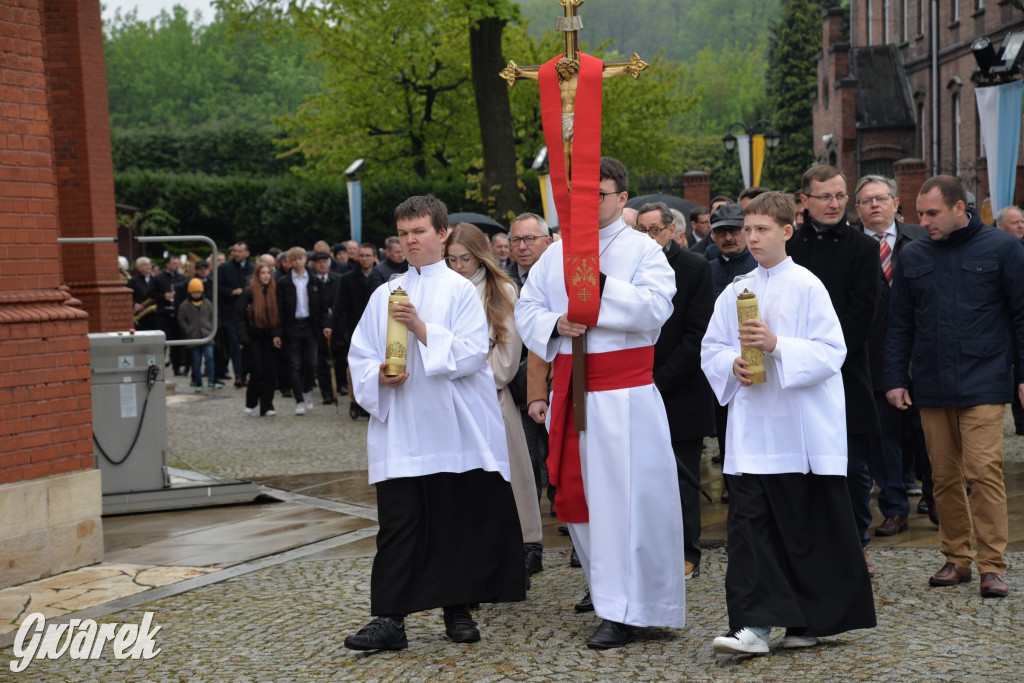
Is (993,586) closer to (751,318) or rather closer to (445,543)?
(751,318)

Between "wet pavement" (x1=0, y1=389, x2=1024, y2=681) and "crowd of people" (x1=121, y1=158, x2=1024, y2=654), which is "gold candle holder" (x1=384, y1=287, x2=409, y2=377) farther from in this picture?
"wet pavement" (x1=0, y1=389, x2=1024, y2=681)

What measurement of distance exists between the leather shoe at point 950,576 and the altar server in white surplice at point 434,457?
2.12 m

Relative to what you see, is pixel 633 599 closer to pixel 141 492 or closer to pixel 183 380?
pixel 141 492

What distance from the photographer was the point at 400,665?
507 cm

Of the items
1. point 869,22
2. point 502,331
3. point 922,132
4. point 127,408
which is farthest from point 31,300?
point 869,22

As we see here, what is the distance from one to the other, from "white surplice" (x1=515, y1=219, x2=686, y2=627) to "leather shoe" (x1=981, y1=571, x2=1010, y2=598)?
1578 mm

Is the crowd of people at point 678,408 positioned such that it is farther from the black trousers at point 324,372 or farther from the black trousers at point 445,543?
the black trousers at point 324,372

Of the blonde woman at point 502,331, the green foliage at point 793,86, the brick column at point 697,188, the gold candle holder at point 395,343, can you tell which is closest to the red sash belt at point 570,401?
the gold candle holder at point 395,343

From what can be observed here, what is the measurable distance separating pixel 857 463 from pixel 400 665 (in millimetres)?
2752

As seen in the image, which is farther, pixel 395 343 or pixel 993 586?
pixel 993 586

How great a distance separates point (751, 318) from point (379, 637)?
6.91 feet

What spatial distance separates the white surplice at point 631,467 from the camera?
526 centimetres

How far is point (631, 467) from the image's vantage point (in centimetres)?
531

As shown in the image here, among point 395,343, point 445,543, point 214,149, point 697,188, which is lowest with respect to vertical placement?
point 445,543
